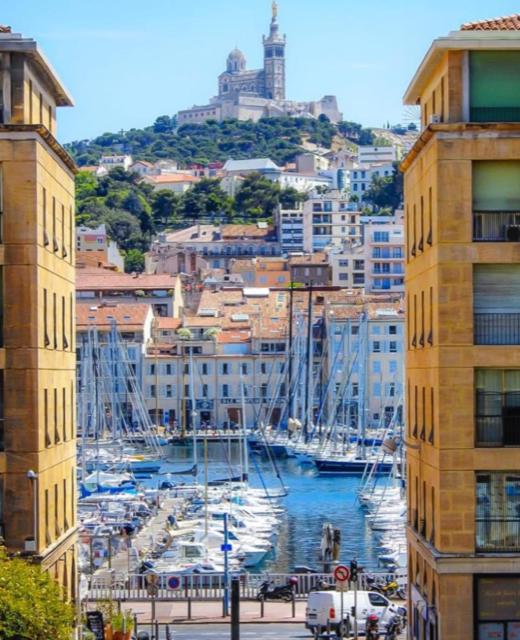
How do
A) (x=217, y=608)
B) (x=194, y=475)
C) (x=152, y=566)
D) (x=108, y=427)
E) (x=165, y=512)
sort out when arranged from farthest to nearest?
(x=108, y=427), (x=194, y=475), (x=165, y=512), (x=152, y=566), (x=217, y=608)

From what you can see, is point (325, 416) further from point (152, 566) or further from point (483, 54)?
point (483, 54)

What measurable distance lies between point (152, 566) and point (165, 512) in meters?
22.8

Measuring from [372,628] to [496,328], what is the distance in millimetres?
11328

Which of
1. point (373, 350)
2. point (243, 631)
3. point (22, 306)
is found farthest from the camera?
point (373, 350)

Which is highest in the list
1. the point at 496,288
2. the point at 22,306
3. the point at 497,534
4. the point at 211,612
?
the point at 496,288

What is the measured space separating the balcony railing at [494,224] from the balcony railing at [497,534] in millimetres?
4844

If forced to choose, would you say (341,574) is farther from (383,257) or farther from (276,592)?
(383,257)

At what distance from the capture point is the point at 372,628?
131 feet

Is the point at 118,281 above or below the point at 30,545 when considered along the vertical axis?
above

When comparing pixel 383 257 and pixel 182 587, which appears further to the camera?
pixel 383 257

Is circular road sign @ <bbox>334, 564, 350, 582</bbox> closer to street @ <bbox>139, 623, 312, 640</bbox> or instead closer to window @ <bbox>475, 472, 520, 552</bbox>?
window @ <bbox>475, 472, 520, 552</bbox>

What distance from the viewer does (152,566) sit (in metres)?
65.3

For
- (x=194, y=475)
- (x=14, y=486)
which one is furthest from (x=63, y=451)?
(x=194, y=475)

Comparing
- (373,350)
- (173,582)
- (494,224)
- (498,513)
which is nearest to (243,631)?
(173,582)
